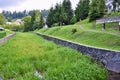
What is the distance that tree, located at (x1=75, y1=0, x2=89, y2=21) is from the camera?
64.9 meters

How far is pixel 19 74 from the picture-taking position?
562 inches

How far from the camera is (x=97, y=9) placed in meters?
53.1

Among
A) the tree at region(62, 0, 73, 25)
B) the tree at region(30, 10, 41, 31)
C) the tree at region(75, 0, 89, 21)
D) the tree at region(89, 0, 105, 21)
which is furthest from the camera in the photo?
the tree at region(30, 10, 41, 31)

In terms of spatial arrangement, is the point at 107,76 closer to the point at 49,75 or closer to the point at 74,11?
the point at 49,75

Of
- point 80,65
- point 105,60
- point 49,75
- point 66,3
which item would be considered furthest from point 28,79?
point 66,3

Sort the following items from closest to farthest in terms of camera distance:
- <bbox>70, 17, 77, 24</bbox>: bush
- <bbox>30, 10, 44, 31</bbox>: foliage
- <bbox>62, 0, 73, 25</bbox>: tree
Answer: <bbox>70, 17, 77, 24</bbox>: bush < <bbox>62, 0, 73, 25</bbox>: tree < <bbox>30, 10, 44, 31</bbox>: foliage

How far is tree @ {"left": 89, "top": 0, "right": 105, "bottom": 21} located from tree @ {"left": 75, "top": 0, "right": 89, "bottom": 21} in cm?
1034

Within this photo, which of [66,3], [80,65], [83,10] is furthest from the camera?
[66,3]

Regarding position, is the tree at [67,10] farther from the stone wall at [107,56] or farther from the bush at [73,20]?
the stone wall at [107,56]

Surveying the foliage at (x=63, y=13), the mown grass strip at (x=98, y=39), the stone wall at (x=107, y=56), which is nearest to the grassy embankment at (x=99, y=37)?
the mown grass strip at (x=98, y=39)

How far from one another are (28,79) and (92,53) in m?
8.20

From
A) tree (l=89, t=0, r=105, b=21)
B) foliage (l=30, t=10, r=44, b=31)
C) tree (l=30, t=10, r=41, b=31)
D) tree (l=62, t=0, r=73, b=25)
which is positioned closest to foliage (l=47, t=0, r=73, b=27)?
tree (l=62, t=0, r=73, b=25)

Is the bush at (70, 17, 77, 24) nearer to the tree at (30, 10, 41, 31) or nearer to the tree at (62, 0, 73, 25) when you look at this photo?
the tree at (62, 0, 73, 25)

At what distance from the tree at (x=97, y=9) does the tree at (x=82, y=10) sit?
10341 mm
